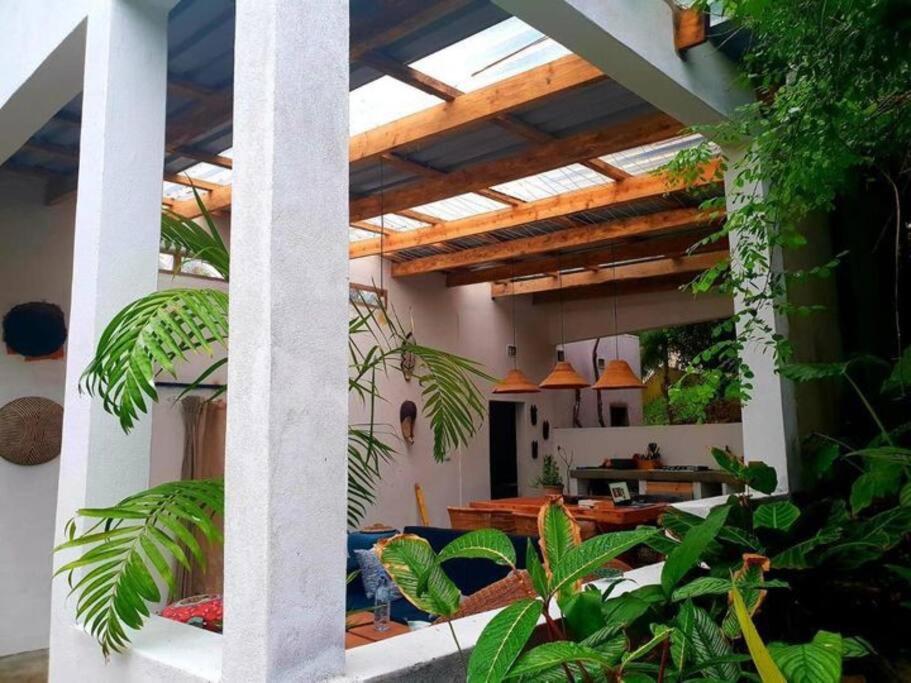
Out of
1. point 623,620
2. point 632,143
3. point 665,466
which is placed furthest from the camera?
point 665,466

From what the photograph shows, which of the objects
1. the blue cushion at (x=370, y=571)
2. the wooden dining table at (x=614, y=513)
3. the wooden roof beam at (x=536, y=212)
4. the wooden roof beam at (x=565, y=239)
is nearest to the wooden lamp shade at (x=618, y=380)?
the wooden dining table at (x=614, y=513)

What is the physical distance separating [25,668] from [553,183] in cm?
481

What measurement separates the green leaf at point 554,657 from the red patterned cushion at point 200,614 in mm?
1401

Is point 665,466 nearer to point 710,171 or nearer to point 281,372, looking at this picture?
point 710,171

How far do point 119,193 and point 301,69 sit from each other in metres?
0.91

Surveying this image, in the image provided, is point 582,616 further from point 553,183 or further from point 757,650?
point 553,183

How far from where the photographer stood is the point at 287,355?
1414 mm

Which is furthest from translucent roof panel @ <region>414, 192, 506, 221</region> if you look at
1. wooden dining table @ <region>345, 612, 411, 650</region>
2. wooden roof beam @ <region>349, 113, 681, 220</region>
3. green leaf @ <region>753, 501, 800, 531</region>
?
green leaf @ <region>753, 501, 800, 531</region>

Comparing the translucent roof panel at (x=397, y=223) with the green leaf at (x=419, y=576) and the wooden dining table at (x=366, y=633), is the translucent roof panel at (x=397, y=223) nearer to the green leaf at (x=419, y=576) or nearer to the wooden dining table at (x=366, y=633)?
the wooden dining table at (x=366, y=633)

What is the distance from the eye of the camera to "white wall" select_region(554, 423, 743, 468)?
332 inches

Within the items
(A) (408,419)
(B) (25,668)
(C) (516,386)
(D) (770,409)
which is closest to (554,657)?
(D) (770,409)

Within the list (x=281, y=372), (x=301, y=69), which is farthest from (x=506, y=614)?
(x=301, y=69)

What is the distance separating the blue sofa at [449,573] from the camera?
3975mm

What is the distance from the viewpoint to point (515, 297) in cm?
955
